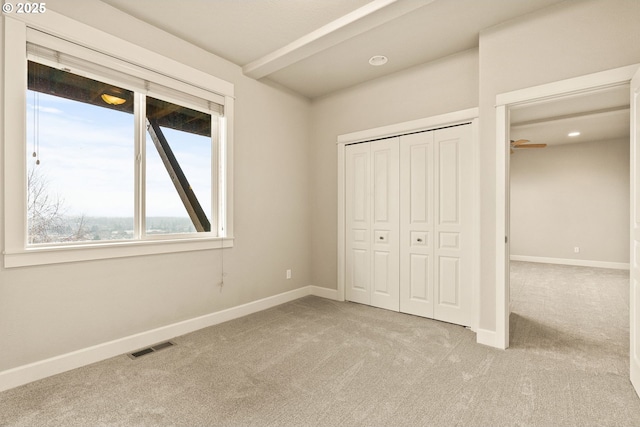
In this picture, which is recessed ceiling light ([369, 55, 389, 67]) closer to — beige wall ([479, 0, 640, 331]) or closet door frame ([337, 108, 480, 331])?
closet door frame ([337, 108, 480, 331])

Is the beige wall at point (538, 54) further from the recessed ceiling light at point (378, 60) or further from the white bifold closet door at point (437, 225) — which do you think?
the recessed ceiling light at point (378, 60)

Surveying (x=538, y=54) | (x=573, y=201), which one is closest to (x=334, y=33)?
(x=538, y=54)

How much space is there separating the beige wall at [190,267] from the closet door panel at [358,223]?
0.65 metres

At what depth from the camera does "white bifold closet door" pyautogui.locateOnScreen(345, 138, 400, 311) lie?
3730 millimetres

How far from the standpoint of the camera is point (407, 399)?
194 centimetres

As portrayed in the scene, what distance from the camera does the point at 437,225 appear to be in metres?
3.39

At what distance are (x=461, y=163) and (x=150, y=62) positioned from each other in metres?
3.09

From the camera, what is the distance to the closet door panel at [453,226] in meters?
3.20

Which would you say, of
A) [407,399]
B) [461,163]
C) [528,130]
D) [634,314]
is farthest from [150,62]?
[528,130]

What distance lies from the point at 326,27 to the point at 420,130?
1473mm

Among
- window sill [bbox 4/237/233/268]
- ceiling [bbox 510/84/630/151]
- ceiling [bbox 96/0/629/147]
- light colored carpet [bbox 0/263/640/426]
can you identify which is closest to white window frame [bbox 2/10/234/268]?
window sill [bbox 4/237/233/268]

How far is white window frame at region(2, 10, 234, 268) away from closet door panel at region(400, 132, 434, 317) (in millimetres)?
2264

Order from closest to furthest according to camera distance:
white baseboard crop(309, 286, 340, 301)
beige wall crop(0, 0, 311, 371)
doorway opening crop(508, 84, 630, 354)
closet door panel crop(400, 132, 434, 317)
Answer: beige wall crop(0, 0, 311, 371), closet door panel crop(400, 132, 434, 317), doorway opening crop(508, 84, 630, 354), white baseboard crop(309, 286, 340, 301)

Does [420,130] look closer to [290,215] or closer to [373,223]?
[373,223]
